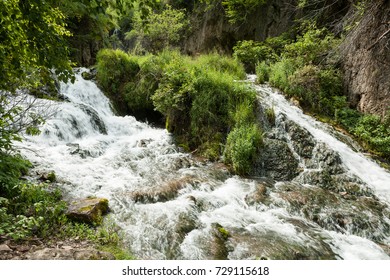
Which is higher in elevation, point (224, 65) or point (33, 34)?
point (224, 65)

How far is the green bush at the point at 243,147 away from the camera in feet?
21.4

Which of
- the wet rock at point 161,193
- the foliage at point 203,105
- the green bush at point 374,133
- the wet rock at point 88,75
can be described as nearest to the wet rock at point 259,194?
the wet rock at point 161,193

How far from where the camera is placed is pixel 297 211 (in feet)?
16.3

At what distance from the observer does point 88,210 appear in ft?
14.3

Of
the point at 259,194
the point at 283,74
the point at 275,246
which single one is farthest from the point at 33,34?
the point at 283,74

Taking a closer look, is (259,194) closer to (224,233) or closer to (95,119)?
(224,233)

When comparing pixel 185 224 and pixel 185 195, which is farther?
pixel 185 195

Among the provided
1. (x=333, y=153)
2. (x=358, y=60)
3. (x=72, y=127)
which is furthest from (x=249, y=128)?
(x=72, y=127)

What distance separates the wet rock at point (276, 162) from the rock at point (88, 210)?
3.75 metres

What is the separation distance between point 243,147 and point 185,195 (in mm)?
2063

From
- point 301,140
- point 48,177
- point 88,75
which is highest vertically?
point 88,75

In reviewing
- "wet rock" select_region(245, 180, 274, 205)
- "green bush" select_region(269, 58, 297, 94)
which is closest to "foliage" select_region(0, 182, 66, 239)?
"wet rock" select_region(245, 180, 274, 205)

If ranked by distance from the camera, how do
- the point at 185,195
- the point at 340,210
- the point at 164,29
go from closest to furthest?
the point at 340,210 < the point at 185,195 < the point at 164,29

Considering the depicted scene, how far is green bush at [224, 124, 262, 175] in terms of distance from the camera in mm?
6508
